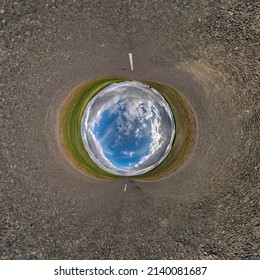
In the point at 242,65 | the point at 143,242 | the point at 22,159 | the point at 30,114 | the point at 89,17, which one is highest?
the point at 89,17

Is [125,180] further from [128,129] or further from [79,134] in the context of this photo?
[128,129]

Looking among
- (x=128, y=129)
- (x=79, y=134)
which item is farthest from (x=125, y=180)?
(x=128, y=129)

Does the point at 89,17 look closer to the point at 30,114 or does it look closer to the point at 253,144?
the point at 30,114

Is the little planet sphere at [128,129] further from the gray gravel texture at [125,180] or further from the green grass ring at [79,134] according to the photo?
the gray gravel texture at [125,180]

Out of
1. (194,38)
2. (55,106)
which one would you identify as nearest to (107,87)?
(55,106)

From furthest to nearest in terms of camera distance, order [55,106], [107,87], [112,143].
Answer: [55,106] < [107,87] < [112,143]

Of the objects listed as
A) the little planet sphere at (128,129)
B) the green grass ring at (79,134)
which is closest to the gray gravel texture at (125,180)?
the green grass ring at (79,134)

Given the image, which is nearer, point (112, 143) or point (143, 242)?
point (112, 143)

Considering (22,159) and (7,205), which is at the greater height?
(22,159)
